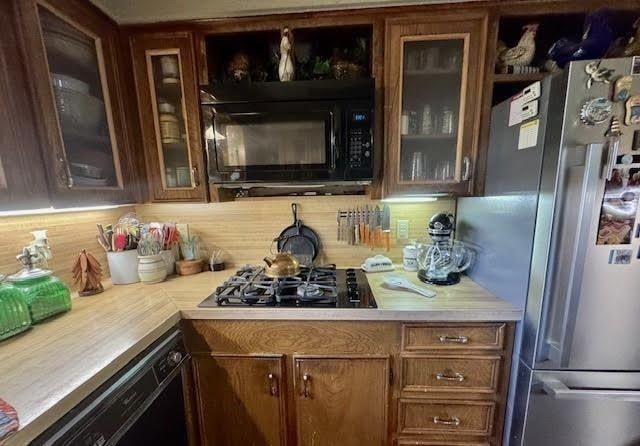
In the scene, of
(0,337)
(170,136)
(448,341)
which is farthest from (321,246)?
(0,337)

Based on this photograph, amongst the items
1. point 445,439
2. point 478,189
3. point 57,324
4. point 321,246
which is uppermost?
point 478,189

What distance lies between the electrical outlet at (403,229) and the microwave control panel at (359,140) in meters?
0.49

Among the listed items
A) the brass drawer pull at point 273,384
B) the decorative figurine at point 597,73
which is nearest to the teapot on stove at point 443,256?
the decorative figurine at point 597,73

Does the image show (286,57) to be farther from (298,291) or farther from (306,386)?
(306,386)

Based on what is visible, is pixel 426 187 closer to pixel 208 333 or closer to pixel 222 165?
pixel 222 165

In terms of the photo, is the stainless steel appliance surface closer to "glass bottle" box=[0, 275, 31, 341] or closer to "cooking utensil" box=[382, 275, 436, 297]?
"cooking utensil" box=[382, 275, 436, 297]

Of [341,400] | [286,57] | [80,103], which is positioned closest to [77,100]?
[80,103]

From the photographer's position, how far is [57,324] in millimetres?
918

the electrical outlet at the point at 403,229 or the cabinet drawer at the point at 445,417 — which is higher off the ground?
the electrical outlet at the point at 403,229

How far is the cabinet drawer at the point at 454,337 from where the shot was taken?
0.98 m

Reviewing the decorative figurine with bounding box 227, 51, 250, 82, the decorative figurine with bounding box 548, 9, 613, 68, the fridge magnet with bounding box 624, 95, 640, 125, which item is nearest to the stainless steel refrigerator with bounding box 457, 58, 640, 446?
the fridge magnet with bounding box 624, 95, 640, 125

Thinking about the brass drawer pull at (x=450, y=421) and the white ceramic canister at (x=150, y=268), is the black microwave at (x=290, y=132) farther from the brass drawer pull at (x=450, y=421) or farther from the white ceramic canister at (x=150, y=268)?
the brass drawer pull at (x=450, y=421)

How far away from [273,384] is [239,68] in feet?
4.50

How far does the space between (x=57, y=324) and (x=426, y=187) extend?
4.98 feet
